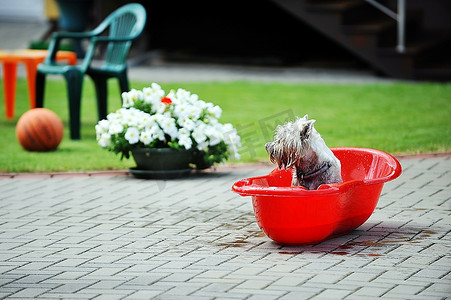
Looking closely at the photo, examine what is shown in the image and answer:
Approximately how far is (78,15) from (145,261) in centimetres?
1327

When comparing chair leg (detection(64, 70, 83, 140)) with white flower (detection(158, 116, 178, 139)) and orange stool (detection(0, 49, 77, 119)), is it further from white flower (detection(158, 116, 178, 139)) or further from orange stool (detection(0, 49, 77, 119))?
white flower (detection(158, 116, 178, 139))

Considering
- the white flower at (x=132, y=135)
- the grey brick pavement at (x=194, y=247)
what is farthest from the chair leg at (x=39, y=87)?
the white flower at (x=132, y=135)

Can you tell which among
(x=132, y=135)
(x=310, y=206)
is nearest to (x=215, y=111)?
(x=132, y=135)

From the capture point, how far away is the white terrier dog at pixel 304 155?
5781mm

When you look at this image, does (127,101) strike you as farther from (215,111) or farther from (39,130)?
(39,130)

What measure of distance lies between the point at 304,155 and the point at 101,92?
562 cm

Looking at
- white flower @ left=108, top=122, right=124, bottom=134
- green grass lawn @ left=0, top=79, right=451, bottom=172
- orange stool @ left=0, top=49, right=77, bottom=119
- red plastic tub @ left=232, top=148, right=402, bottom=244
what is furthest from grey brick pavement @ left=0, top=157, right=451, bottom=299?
orange stool @ left=0, top=49, right=77, bottom=119

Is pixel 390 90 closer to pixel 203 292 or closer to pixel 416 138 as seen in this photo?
pixel 416 138

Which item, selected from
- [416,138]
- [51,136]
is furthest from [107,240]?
[416,138]

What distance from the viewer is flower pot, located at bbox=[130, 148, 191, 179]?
27.1ft

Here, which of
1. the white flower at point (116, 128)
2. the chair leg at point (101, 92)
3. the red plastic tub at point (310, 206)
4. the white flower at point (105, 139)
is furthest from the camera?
the chair leg at point (101, 92)

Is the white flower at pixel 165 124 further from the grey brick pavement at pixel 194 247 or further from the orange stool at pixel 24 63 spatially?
the orange stool at pixel 24 63

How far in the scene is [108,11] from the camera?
1747 centimetres

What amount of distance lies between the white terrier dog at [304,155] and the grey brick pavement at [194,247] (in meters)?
0.47
